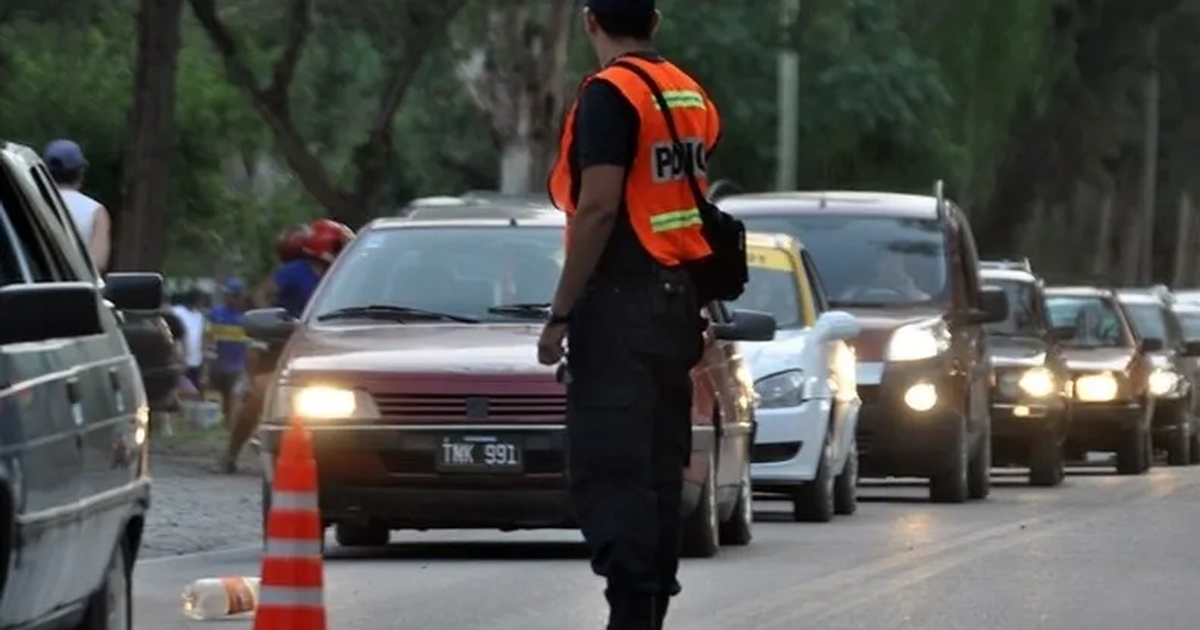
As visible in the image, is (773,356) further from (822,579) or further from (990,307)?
(822,579)

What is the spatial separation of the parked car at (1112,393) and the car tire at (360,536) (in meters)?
13.6

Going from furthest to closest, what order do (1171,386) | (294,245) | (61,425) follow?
(1171,386), (294,245), (61,425)

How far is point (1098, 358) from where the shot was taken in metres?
30.4

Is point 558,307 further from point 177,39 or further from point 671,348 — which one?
point 177,39

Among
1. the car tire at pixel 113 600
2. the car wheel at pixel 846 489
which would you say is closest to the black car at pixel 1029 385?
the car wheel at pixel 846 489

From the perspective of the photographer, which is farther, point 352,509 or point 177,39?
point 177,39

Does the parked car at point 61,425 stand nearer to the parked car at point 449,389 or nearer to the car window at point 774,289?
the parked car at point 449,389

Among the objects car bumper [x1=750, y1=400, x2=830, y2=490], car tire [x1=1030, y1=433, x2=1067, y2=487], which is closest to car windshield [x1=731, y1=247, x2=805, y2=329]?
car bumper [x1=750, y1=400, x2=830, y2=490]

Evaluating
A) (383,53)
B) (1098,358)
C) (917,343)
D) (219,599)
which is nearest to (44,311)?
(219,599)

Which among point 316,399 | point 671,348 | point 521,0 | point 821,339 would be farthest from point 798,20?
point 671,348

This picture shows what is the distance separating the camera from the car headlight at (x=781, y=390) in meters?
19.2

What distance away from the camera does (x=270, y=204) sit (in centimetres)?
4962

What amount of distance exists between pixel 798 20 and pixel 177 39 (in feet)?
42.8

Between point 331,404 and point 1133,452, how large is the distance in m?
16.5
